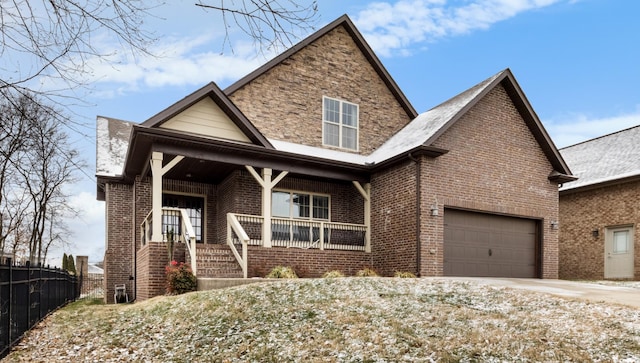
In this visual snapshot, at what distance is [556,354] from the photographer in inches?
254

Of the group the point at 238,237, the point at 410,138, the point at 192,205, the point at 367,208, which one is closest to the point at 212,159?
A: the point at 238,237

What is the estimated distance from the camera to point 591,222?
21.0 meters

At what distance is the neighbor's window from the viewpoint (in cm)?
1717

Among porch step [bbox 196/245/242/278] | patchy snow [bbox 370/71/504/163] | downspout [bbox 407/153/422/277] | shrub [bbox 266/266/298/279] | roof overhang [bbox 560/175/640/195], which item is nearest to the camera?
shrub [bbox 266/266/298/279]

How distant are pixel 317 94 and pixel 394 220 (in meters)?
5.75

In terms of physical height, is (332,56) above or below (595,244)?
above

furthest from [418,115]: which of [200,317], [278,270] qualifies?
[200,317]

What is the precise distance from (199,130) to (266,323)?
27.4 feet

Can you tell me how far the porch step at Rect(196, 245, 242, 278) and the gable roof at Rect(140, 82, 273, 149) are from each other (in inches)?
136

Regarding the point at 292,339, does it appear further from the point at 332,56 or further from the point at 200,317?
the point at 332,56

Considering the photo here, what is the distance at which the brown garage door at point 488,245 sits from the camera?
15.7 meters

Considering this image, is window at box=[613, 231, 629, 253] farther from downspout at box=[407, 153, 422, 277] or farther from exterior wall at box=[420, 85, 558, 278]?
downspout at box=[407, 153, 422, 277]

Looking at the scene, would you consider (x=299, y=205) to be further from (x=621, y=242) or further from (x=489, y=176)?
(x=621, y=242)

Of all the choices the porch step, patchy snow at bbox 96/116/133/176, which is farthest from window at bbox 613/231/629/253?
patchy snow at bbox 96/116/133/176
